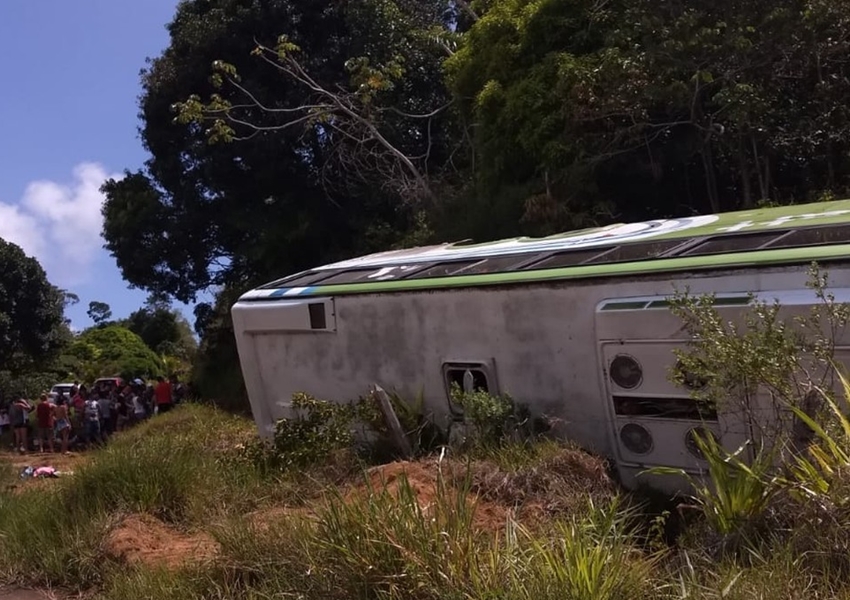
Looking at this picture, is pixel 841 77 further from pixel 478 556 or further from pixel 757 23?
pixel 478 556

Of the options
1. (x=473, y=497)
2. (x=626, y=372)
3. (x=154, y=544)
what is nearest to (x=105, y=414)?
(x=154, y=544)

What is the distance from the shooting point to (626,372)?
745 centimetres

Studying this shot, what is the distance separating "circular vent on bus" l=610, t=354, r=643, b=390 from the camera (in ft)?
24.1

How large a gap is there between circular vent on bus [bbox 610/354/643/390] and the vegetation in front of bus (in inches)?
25.5

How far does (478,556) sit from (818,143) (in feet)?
35.9

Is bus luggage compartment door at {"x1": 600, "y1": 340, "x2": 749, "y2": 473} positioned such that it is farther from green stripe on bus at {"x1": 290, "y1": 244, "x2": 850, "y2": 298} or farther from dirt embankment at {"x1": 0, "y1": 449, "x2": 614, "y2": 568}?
green stripe on bus at {"x1": 290, "y1": 244, "x2": 850, "y2": 298}

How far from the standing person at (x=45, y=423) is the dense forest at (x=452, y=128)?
147 inches

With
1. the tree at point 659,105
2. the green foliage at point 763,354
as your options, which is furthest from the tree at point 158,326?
the green foliage at point 763,354

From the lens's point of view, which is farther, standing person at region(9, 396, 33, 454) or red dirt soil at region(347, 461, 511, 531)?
standing person at region(9, 396, 33, 454)

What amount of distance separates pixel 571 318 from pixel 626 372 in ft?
2.27

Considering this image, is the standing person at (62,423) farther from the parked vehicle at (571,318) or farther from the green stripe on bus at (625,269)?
the green stripe on bus at (625,269)

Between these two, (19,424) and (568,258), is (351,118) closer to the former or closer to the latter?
(19,424)

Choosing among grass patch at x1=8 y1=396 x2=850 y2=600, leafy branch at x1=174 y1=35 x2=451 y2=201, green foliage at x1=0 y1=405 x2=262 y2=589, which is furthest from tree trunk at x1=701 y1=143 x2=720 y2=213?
green foliage at x1=0 y1=405 x2=262 y2=589

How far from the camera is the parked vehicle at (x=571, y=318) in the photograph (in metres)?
6.93
